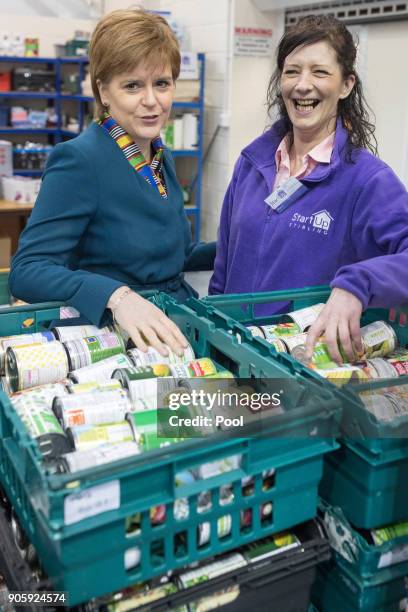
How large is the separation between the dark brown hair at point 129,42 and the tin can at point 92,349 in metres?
0.62

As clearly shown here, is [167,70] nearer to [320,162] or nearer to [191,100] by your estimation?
[320,162]

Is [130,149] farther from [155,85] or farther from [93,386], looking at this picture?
[93,386]

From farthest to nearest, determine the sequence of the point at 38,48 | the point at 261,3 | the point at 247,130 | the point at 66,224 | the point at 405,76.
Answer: the point at 38,48 → the point at 247,130 → the point at 261,3 → the point at 405,76 → the point at 66,224

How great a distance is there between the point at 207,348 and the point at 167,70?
67 cm

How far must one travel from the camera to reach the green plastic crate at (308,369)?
0.94 meters

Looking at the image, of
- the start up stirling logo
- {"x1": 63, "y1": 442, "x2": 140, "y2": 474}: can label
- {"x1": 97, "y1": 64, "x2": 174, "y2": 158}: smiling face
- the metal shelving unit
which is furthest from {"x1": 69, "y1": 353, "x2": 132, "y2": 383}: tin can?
the metal shelving unit

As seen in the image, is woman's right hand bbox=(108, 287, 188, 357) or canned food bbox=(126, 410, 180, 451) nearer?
canned food bbox=(126, 410, 180, 451)

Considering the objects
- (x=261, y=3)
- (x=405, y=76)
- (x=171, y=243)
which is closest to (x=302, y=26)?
(x=171, y=243)

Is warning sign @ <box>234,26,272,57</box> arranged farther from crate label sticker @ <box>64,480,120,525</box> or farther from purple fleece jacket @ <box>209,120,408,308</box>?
crate label sticker @ <box>64,480,120,525</box>

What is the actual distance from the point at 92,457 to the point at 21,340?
448 mm

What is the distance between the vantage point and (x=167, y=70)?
1507 mm

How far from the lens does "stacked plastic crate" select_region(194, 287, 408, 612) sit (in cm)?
95

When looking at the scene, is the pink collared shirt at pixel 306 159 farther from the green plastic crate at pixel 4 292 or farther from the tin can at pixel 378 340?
the green plastic crate at pixel 4 292

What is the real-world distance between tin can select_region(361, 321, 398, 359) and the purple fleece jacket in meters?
0.06
